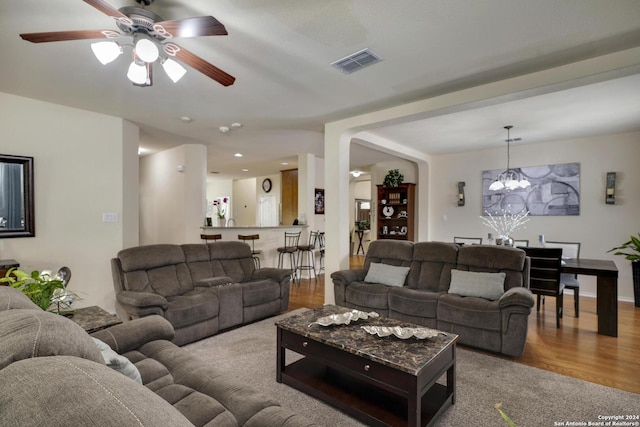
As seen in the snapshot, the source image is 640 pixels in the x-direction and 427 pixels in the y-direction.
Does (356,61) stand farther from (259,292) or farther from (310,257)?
(310,257)

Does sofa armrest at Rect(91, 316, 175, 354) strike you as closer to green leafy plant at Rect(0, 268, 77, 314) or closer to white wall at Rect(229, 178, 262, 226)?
green leafy plant at Rect(0, 268, 77, 314)

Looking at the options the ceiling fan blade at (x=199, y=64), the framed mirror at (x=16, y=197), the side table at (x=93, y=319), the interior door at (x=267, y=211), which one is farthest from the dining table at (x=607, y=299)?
the interior door at (x=267, y=211)

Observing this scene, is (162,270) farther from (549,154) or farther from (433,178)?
(549,154)

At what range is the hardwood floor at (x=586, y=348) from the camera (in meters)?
2.60

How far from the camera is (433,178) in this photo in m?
6.94

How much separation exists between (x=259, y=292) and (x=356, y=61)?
8.93 feet

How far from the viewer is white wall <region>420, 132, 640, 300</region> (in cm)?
490

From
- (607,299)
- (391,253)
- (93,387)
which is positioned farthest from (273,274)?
(607,299)

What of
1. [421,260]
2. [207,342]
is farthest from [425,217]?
[207,342]

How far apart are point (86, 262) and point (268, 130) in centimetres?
299

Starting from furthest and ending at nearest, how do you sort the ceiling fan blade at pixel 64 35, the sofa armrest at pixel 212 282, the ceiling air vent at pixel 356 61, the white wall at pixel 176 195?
the white wall at pixel 176 195 → the sofa armrest at pixel 212 282 → the ceiling air vent at pixel 356 61 → the ceiling fan blade at pixel 64 35

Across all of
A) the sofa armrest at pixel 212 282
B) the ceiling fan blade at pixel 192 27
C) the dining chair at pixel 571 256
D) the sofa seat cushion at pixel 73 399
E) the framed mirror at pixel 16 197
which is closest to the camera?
the sofa seat cushion at pixel 73 399

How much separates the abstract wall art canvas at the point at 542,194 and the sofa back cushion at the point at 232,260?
468 centimetres

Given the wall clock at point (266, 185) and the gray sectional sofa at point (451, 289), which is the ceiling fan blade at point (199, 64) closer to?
the gray sectional sofa at point (451, 289)
